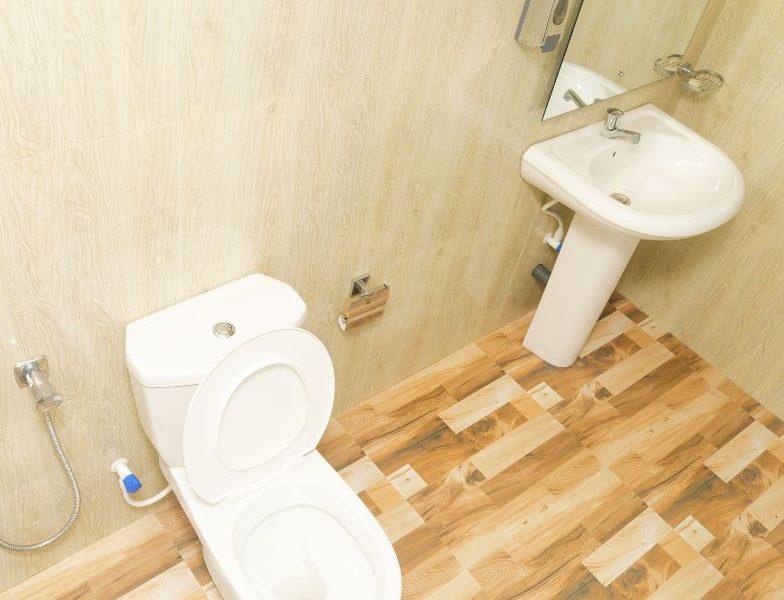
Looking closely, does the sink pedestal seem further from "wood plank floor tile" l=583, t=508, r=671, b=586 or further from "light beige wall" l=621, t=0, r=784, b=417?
"wood plank floor tile" l=583, t=508, r=671, b=586

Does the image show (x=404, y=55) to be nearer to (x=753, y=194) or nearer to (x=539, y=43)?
(x=539, y=43)

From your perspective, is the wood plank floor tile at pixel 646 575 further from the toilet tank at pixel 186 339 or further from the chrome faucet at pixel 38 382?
the chrome faucet at pixel 38 382

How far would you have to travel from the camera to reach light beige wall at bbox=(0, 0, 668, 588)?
121 centimetres

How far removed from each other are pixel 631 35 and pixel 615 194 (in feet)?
1.50

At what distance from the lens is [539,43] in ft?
5.97

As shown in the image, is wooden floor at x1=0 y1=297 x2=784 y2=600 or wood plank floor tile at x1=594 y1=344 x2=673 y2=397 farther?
wood plank floor tile at x1=594 y1=344 x2=673 y2=397

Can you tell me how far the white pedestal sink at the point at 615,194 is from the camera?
2.03 m

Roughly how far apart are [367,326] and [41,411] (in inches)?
36.3

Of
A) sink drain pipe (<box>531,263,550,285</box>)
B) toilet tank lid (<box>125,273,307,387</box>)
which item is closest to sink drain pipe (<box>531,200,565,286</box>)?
sink drain pipe (<box>531,263,550,285</box>)

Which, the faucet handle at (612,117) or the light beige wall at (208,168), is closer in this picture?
the light beige wall at (208,168)

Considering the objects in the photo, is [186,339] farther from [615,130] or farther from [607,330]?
[607,330]

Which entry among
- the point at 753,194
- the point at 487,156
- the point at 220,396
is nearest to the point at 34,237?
the point at 220,396

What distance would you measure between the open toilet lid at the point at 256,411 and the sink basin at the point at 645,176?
86cm

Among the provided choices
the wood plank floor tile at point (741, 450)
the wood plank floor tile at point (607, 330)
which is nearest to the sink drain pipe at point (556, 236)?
the wood plank floor tile at point (607, 330)
